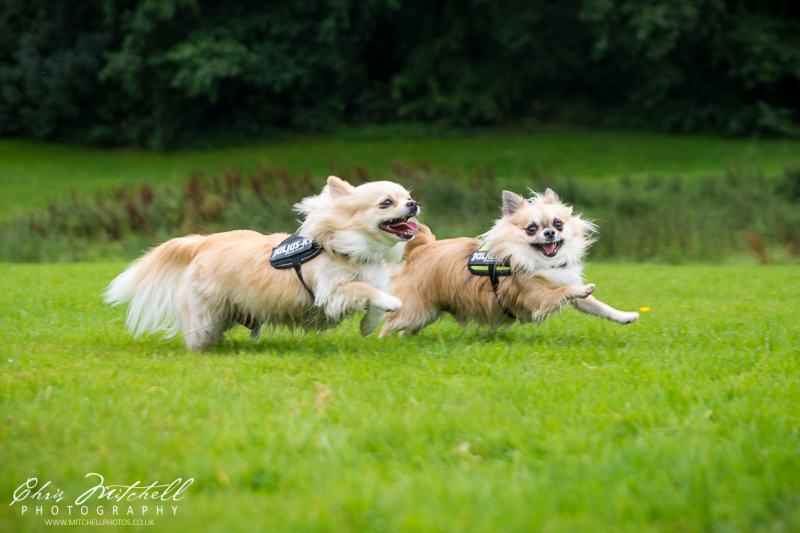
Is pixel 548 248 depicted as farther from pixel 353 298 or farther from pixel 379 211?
pixel 353 298

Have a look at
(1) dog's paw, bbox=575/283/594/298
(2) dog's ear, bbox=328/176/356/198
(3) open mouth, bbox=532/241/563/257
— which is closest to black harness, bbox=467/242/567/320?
(3) open mouth, bbox=532/241/563/257

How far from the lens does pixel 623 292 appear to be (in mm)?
9836

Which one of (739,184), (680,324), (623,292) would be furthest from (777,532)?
(739,184)

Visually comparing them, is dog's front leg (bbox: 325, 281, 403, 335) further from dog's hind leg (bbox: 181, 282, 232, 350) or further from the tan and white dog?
dog's hind leg (bbox: 181, 282, 232, 350)

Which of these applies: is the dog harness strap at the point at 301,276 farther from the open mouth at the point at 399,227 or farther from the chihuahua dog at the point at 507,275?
the chihuahua dog at the point at 507,275

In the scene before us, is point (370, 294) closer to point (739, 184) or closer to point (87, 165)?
point (739, 184)

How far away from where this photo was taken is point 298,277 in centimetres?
569

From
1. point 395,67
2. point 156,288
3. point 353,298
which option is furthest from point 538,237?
point 395,67

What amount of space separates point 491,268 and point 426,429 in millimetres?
2767

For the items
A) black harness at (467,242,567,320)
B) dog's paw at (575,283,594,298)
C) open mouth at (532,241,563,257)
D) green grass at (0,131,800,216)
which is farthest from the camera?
green grass at (0,131,800,216)

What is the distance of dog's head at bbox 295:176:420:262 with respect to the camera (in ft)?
18.6

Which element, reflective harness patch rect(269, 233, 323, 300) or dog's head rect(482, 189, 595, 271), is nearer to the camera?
reflective harness patch rect(269, 233, 323, 300)

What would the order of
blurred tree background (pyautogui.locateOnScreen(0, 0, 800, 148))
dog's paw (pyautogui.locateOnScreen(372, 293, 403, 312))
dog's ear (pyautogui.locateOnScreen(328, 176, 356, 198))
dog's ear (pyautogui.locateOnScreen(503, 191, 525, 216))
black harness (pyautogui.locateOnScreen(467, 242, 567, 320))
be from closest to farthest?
1. dog's paw (pyautogui.locateOnScreen(372, 293, 403, 312))
2. dog's ear (pyautogui.locateOnScreen(328, 176, 356, 198))
3. black harness (pyautogui.locateOnScreen(467, 242, 567, 320))
4. dog's ear (pyautogui.locateOnScreen(503, 191, 525, 216))
5. blurred tree background (pyautogui.locateOnScreen(0, 0, 800, 148))

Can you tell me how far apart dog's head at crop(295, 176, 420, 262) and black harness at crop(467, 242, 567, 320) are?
2.11 feet
